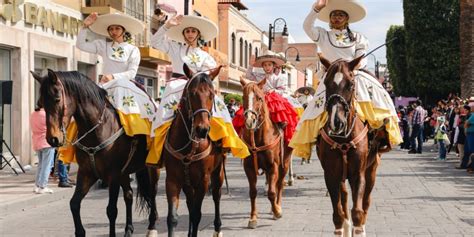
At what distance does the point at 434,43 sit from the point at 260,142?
35353mm

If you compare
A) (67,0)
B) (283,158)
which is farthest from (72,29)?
(283,158)

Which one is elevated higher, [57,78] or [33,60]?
[33,60]

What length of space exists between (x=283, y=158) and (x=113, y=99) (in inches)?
145

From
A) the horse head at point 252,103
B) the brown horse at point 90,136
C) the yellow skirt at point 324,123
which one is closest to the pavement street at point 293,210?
the brown horse at point 90,136

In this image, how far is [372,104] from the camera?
729 centimetres

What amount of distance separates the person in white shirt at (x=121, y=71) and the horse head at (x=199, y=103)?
3.93 feet

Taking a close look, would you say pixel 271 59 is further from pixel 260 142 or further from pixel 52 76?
pixel 52 76

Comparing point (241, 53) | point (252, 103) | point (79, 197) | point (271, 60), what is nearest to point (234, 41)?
point (241, 53)

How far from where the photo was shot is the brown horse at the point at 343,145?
6.48 metres

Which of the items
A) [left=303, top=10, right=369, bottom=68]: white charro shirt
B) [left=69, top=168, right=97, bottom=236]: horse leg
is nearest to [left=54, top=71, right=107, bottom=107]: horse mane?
[left=69, top=168, right=97, bottom=236]: horse leg

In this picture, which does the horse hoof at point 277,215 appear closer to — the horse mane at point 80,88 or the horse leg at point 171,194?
the horse leg at point 171,194

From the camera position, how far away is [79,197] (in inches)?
284

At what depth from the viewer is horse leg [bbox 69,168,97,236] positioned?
7176mm

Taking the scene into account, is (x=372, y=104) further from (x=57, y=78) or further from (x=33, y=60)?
(x=33, y=60)
